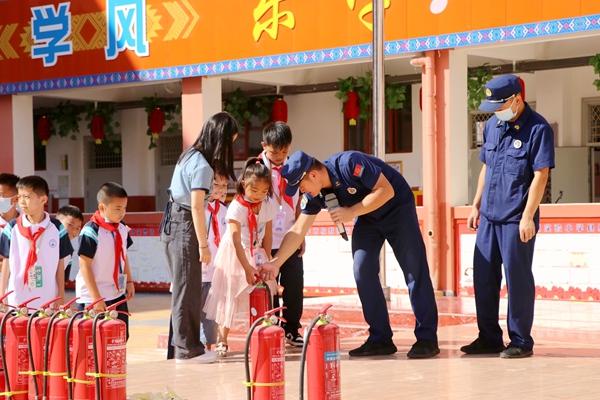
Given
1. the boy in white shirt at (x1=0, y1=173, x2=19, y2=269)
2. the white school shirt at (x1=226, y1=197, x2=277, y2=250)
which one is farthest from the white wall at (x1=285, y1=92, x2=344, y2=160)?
the white school shirt at (x1=226, y1=197, x2=277, y2=250)

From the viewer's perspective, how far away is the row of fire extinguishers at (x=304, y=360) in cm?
591

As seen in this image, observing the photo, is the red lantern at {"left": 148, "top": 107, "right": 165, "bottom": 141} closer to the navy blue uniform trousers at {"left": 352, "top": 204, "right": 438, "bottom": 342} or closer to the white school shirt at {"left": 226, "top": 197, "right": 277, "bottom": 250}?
the white school shirt at {"left": 226, "top": 197, "right": 277, "bottom": 250}

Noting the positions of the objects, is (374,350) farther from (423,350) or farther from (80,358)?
(80,358)

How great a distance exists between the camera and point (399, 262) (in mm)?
8344

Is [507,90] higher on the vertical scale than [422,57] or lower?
lower

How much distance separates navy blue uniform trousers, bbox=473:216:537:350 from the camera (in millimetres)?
8094

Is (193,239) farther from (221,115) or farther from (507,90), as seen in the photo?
(507,90)

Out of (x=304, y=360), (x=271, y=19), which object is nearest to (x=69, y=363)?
(x=304, y=360)

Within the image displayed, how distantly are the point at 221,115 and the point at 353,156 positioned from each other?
106cm

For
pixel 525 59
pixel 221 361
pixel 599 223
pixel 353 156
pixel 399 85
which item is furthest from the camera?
pixel 399 85

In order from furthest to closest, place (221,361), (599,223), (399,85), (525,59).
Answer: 1. (399,85)
2. (525,59)
3. (599,223)
4. (221,361)

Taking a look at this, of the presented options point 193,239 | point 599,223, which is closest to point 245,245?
point 193,239

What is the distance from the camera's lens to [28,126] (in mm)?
20312

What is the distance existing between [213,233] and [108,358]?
9.77 feet
